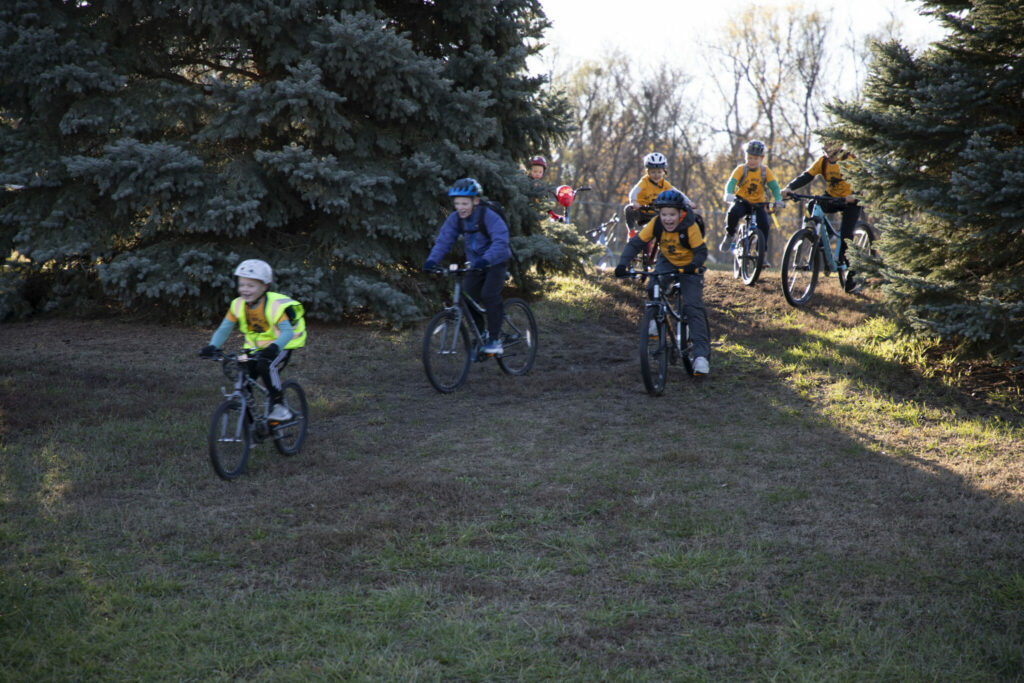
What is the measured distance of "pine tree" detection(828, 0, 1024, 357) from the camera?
8.25 m

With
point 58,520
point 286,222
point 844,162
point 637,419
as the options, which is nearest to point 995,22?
point 844,162

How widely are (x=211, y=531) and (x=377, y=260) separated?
6.66 meters

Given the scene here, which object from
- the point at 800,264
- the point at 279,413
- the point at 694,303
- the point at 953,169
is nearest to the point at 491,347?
the point at 694,303

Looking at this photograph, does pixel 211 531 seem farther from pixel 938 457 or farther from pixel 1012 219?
pixel 1012 219

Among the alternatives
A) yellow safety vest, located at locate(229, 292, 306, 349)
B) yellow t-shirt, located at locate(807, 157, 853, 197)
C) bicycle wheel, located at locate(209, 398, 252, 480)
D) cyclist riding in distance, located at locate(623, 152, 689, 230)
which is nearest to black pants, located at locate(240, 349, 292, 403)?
yellow safety vest, located at locate(229, 292, 306, 349)

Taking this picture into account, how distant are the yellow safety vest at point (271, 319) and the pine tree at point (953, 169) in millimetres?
6440

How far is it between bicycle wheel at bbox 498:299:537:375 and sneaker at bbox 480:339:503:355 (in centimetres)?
31

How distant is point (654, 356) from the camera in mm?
9164

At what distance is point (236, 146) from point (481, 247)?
5070 mm

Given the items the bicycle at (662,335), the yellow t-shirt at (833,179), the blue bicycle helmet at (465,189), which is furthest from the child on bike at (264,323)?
the yellow t-shirt at (833,179)

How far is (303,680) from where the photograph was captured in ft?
12.6

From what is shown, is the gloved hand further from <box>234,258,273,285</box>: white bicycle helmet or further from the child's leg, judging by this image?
the child's leg

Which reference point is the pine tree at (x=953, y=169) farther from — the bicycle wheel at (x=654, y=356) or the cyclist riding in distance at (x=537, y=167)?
the cyclist riding in distance at (x=537, y=167)

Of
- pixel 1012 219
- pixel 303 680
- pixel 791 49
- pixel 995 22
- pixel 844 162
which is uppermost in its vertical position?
pixel 791 49
